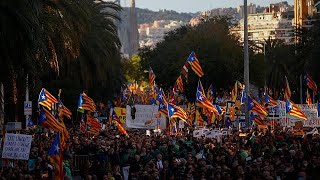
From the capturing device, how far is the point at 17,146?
1927cm

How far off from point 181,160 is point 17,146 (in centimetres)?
407

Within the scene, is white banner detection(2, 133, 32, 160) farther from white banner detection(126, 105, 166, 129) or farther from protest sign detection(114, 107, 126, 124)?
protest sign detection(114, 107, 126, 124)

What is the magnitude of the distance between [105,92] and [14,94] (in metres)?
42.2

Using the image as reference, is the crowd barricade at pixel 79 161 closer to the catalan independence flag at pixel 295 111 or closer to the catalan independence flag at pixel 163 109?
the catalan independence flag at pixel 163 109

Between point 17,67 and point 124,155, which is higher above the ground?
point 17,67

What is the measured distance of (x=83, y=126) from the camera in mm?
38938

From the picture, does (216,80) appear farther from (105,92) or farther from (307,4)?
(307,4)

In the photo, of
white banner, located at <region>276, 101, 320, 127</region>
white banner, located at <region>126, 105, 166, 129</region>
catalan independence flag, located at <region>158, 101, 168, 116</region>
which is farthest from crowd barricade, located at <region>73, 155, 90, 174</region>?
white banner, located at <region>276, 101, 320, 127</region>

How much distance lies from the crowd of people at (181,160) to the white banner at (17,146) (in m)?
0.33

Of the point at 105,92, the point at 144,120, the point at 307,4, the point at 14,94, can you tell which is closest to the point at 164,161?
the point at 14,94

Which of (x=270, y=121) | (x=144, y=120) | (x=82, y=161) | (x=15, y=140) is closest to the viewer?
(x=15, y=140)

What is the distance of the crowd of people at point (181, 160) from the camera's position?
17602mm

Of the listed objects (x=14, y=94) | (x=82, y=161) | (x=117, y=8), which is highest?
(x=117, y=8)

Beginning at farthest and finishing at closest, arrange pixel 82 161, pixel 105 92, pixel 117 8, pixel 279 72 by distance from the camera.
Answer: pixel 279 72 → pixel 105 92 → pixel 117 8 → pixel 82 161
